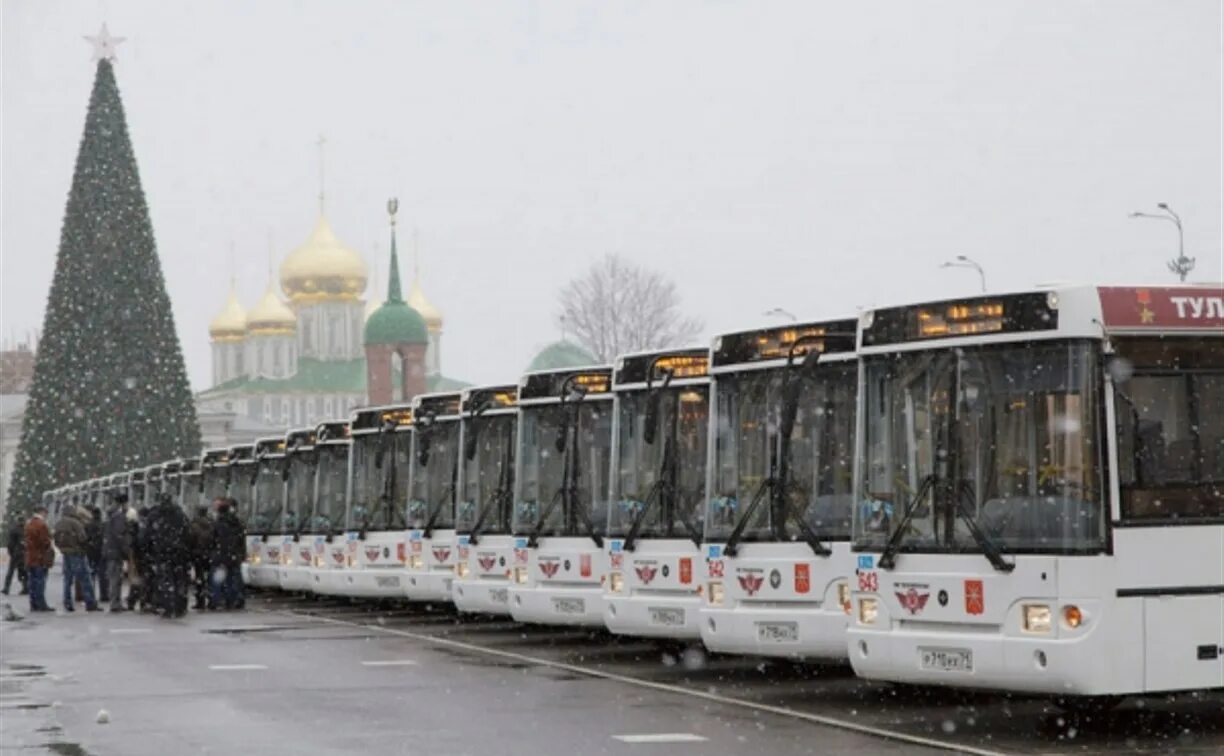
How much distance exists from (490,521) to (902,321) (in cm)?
1181

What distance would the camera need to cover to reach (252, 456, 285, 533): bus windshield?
135ft

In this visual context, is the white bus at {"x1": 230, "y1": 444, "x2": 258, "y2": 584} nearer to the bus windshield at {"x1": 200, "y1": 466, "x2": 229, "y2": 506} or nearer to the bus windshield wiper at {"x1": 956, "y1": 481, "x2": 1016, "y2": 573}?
the bus windshield at {"x1": 200, "y1": 466, "x2": 229, "y2": 506}

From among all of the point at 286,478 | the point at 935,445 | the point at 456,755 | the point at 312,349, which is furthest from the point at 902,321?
the point at 312,349

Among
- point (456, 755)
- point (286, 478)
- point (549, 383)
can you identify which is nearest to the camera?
point (456, 755)

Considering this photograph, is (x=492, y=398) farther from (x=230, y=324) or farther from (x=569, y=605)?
(x=230, y=324)

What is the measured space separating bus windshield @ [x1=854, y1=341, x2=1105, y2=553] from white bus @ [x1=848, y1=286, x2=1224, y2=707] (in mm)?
12

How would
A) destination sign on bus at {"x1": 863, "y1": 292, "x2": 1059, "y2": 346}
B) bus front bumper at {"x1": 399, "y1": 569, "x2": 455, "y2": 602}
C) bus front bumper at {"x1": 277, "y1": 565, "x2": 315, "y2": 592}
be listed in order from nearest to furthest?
destination sign on bus at {"x1": 863, "y1": 292, "x2": 1059, "y2": 346}, bus front bumper at {"x1": 399, "y1": 569, "x2": 455, "y2": 602}, bus front bumper at {"x1": 277, "y1": 565, "x2": 315, "y2": 592}

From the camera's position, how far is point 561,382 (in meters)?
25.9

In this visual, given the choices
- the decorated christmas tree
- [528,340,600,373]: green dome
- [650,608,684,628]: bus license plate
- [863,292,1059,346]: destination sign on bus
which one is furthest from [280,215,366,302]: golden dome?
[863,292,1059,346]: destination sign on bus

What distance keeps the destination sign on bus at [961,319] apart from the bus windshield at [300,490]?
22221 mm

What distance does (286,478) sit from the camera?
132ft

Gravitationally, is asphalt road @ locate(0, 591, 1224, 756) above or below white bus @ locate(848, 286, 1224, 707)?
below

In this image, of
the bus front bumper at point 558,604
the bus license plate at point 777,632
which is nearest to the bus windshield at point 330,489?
the bus front bumper at point 558,604

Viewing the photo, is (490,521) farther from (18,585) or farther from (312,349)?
(312,349)
